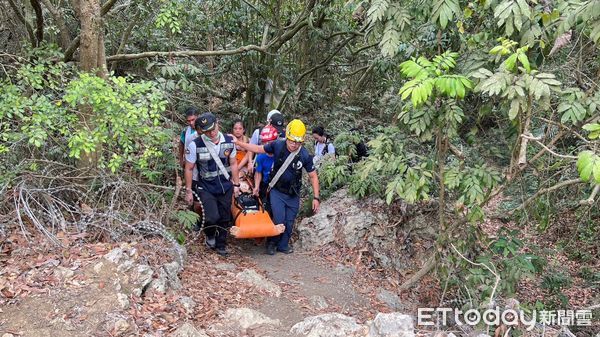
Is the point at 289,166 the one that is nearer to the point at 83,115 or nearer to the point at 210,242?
the point at 210,242

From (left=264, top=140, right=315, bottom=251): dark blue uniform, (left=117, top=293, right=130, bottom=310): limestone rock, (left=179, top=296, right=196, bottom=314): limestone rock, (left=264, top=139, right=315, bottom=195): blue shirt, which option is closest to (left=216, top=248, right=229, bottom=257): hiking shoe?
(left=264, top=140, right=315, bottom=251): dark blue uniform

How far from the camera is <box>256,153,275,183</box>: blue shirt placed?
7047 millimetres

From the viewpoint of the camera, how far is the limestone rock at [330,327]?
3999 millimetres

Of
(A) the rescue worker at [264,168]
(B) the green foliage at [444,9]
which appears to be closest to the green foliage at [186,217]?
(A) the rescue worker at [264,168]

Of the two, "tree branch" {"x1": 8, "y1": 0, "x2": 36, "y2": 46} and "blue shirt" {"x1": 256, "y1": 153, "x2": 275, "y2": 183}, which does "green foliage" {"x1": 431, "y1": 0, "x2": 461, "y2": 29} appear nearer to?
"blue shirt" {"x1": 256, "y1": 153, "x2": 275, "y2": 183}

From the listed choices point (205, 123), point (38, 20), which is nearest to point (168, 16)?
point (205, 123)

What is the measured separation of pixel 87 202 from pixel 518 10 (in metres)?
4.77

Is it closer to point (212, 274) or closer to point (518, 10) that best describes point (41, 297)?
point (212, 274)

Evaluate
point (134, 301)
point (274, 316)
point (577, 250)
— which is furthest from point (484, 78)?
point (577, 250)

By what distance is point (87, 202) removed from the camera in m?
5.41

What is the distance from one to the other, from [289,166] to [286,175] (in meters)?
0.14

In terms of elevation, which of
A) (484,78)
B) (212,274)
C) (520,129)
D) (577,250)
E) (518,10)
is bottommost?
(577,250)

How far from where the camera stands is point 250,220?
6.53 meters

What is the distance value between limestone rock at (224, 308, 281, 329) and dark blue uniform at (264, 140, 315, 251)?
2.34 m
